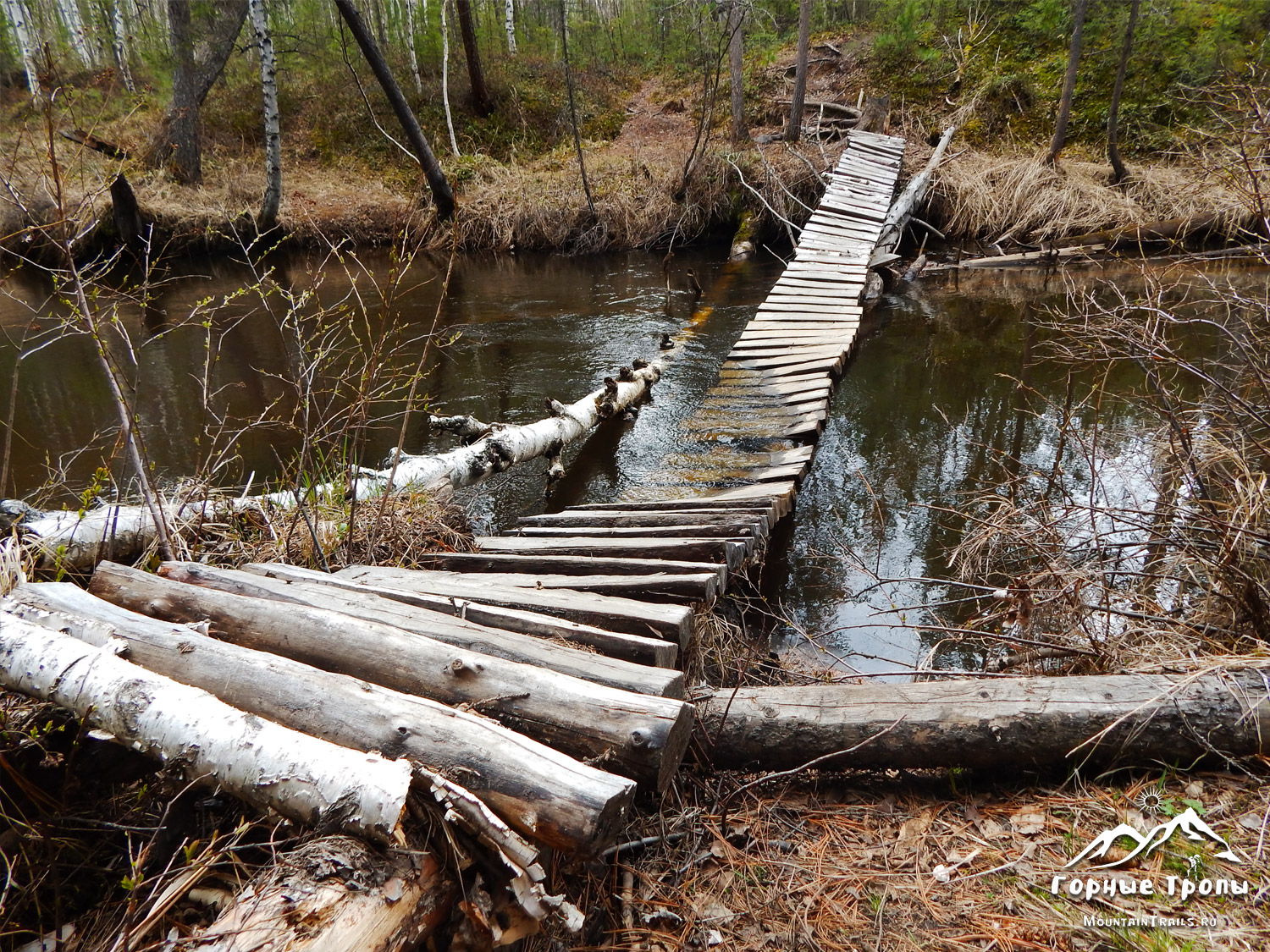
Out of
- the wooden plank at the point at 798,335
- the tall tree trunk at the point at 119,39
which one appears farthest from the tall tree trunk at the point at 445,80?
the wooden plank at the point at 798,335

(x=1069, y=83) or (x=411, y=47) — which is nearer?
(x=1069, y=83)

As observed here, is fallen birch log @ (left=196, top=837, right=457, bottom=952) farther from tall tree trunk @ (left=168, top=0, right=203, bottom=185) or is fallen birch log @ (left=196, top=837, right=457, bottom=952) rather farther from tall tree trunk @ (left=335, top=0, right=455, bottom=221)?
tall tree trunk @ (left=168, top=0, right=203, bottom=185)

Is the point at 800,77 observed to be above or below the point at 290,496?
above

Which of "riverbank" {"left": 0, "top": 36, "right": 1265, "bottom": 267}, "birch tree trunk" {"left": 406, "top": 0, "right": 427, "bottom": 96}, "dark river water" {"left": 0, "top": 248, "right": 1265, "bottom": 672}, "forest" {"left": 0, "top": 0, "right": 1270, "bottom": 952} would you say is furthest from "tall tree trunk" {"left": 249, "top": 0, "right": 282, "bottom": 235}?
"birch tree trunk" {"left": 406, "top": 0, "right": 427, "bottom": 96}

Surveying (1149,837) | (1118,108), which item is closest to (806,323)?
(1149,837)

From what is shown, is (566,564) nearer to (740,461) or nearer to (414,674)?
(414,674)

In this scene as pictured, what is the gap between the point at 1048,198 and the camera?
11.8 m

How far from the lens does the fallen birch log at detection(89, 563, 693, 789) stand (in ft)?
6.17

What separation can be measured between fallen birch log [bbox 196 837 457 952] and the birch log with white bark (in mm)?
73

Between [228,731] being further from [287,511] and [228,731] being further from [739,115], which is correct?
[739,115]

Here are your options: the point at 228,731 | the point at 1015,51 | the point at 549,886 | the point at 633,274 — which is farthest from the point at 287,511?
the point at 1015,51

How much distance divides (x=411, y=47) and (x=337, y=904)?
21877mm

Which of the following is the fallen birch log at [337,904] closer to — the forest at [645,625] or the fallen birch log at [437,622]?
the forest at [645,625]

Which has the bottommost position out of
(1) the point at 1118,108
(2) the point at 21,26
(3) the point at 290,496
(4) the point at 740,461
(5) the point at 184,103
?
(4) the point at 740,461
